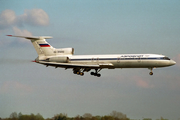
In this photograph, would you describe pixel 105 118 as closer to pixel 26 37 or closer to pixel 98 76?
pixel 98 76

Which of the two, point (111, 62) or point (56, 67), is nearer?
point (111, 62)

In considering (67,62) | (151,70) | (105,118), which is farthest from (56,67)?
(151,70)

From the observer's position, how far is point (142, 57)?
2468 inches

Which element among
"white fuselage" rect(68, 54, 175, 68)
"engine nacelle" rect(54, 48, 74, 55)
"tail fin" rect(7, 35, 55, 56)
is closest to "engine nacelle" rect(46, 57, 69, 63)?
"engine nacelle" rect(54, 48, 74, 55)

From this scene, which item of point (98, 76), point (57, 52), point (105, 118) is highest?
point (57, 52)

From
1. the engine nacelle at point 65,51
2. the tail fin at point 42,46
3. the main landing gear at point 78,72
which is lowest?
the main landing gear at point 78,72

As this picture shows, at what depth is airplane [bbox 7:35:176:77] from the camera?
62562mm

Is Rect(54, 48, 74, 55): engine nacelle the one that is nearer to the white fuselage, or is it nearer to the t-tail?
the t-tail

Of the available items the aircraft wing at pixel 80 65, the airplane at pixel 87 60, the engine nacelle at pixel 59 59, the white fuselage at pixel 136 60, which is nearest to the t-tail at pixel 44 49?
the airplane at pixel 87 60

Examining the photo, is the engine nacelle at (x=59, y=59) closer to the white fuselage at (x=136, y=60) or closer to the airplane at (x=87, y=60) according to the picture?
the airplane at (x=87, y=60)

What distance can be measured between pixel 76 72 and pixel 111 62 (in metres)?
8.50

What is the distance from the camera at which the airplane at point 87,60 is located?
205 ft

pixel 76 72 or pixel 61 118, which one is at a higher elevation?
pixel 76 72

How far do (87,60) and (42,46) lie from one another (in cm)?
1137
